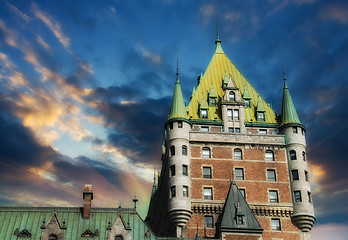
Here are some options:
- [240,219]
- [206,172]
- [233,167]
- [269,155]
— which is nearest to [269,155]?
[269,155]

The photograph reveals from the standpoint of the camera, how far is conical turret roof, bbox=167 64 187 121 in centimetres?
7988

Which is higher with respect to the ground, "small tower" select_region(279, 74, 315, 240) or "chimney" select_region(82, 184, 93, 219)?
"small tower" select_region(279, 74, 315, 240)

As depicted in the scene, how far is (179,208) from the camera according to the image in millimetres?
72312

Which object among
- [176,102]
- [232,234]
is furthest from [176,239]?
[176,102]

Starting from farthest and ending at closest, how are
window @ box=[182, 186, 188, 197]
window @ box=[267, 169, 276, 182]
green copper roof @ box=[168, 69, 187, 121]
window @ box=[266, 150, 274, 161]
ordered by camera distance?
green copper roof @ box=[168, 69, 187, 121]
window @ box=[266, 150, 274, 161]
window @ box=[267, 169, 276, 182]
window @ box=[182, 186, 188, 197]

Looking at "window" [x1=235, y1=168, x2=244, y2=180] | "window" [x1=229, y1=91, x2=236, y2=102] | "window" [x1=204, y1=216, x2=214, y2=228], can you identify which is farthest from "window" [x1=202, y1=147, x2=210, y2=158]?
"window" [x1=229, y1=91, x2=236, y2=102]

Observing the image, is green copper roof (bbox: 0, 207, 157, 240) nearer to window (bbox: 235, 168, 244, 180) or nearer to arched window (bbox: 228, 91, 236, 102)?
window (bbox: 235, 168, 244, 180)

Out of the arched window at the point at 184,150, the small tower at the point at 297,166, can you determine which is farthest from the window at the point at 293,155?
the arched window at the point at 184,150

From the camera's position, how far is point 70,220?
6222 centimetres

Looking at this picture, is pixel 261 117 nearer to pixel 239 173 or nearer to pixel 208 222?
pixel 239 173

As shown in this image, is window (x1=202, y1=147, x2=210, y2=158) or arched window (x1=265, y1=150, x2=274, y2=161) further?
arched window (x1=265, y1=150, x2=274, y2=161)

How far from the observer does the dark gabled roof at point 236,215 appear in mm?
64875

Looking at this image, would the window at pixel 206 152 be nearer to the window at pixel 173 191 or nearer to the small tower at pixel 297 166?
the window at pixel 173 191

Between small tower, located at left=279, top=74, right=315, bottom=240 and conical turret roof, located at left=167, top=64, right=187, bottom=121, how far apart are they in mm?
15379
